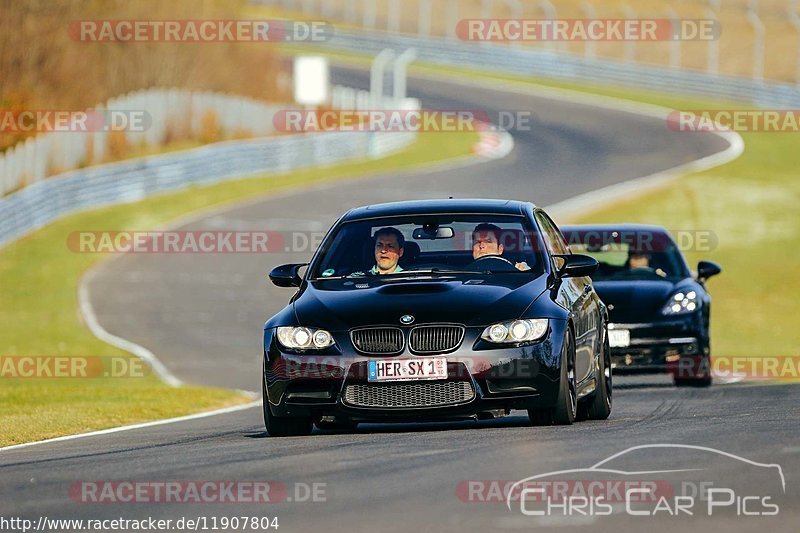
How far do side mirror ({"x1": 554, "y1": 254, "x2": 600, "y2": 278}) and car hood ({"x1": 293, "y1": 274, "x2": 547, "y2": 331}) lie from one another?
36 centimetres

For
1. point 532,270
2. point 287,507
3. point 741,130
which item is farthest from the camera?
point 741,130

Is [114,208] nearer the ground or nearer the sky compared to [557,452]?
nearer the ground

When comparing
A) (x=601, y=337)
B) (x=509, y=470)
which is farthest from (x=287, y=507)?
(x=601, y=337)

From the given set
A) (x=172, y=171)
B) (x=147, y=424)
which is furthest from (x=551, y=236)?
(x=172, y=171)

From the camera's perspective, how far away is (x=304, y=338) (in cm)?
1038

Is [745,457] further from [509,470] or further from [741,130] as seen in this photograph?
[741,130]

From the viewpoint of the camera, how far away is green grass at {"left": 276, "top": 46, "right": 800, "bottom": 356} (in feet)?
83.9

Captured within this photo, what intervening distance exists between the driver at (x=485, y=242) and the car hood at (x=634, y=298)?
→ 5235 millimetres

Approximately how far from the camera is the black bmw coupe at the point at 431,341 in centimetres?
1017

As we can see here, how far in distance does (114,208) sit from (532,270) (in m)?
25.8

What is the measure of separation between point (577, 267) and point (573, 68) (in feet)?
191

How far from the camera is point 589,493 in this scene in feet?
24.7
